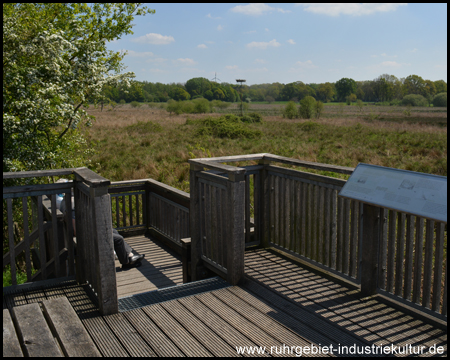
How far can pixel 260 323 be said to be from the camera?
3.46 m

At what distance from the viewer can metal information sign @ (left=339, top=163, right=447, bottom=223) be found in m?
3.12

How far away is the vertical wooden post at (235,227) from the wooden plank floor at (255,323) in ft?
0.52

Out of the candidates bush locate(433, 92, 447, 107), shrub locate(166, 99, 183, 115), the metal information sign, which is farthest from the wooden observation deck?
bush locate(433, 92, 447, 107)

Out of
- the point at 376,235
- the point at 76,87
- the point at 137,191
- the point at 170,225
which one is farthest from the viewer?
the point at 76,87

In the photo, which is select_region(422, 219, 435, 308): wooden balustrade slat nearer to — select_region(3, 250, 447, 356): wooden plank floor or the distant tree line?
select_region(3, 250, 447, 356): wooden plank floor

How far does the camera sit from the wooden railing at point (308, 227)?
3.64m

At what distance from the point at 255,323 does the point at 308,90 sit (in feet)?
505

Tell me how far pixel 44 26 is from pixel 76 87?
1214mm

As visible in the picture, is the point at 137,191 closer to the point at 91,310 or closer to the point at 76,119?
the point at 76,119

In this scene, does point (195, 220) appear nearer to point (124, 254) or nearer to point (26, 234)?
point (124, 254)

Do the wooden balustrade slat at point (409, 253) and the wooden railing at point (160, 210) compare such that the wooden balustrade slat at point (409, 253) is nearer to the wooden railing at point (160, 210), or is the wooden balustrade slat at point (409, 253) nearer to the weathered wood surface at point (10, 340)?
the weathered wood surface at point (10, 340)

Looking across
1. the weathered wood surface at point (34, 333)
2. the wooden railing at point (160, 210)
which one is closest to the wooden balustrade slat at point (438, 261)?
the weathered wood surface at point (34, 333)

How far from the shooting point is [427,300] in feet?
11.4

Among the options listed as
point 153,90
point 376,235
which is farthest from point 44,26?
point 153,90
